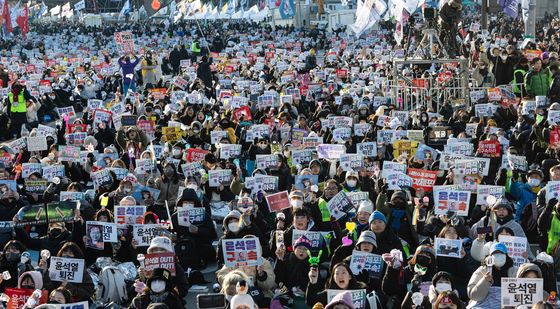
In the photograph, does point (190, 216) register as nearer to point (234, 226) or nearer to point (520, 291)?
point (234, 226)

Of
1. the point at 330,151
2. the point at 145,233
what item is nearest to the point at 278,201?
the point at 145,233

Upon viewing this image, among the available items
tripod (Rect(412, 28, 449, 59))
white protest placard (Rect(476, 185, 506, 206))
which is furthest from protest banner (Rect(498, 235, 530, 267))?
tripod (Rect(412, 28, 449, 59))

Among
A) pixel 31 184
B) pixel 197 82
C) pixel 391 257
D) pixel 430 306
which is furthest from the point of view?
pixel 197 82

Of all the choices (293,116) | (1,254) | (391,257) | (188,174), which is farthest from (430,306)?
(293,116)

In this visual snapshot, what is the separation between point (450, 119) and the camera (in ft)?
62.0

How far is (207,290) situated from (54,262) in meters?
2.09

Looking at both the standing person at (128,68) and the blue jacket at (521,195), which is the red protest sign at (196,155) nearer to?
the blue jacket at (521,195)

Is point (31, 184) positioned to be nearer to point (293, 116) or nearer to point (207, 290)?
point (207, 290)

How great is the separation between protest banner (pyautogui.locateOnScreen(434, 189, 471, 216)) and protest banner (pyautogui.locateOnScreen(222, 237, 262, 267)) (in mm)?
2697

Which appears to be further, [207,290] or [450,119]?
[450,119]

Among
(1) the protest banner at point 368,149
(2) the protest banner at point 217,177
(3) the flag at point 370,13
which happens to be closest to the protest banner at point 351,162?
(1) the protest banner at point 368,149

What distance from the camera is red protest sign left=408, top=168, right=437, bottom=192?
13.2 meters

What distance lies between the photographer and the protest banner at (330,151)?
15273 millimetres

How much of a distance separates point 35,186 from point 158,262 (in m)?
5.60
